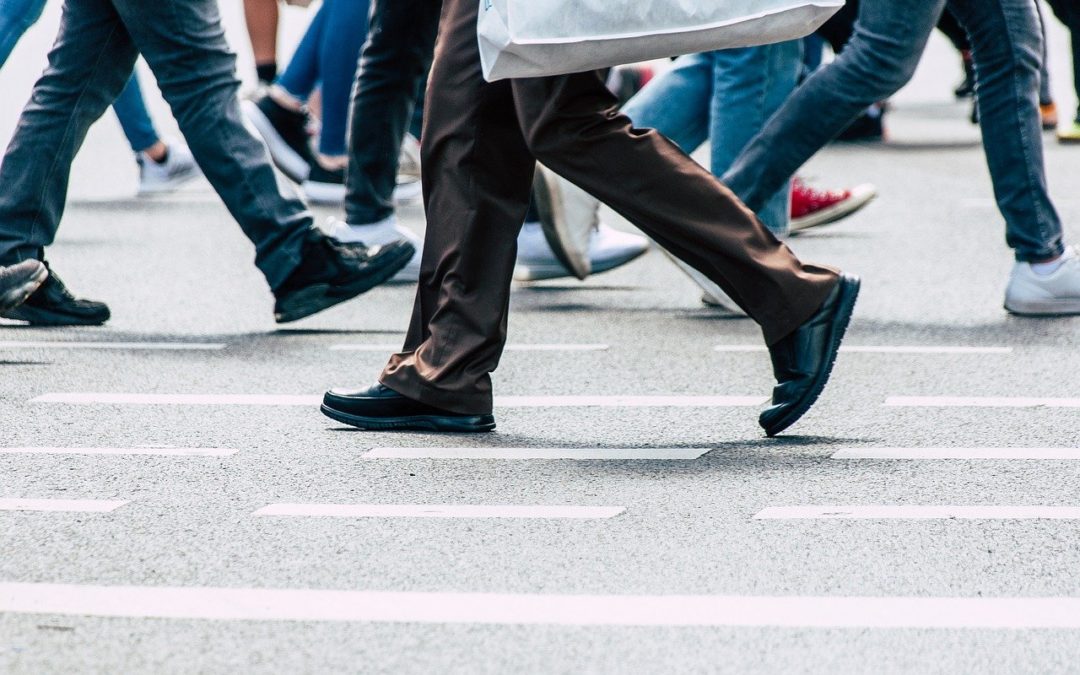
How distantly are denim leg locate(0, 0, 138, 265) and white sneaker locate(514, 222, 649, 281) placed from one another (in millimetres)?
1313

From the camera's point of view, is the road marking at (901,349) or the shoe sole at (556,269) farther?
the shoe sole at (556,269)

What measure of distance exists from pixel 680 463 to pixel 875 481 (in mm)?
341

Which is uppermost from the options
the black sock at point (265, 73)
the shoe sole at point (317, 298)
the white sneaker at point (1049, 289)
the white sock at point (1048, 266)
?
the shoe sole at point (317, 298)

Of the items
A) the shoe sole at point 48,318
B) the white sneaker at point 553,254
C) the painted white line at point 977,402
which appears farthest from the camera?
the white sneaker at point 553,254

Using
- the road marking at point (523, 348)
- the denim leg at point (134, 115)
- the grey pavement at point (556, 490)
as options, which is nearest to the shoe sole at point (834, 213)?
the grey pavement at point (556, 490)

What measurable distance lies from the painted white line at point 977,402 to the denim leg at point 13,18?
245 cm

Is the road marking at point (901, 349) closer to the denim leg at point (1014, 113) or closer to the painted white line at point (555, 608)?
the denim leg at point (1014, 113)

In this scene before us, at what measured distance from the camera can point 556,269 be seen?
208 inches

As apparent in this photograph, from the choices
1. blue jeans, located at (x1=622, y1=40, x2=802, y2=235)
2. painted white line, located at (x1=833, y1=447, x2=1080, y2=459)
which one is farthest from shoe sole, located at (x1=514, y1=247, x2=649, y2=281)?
painted white line, located at (x1=833, y1=447, x2=1080, y2=459)

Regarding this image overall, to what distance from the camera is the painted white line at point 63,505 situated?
2826 mm

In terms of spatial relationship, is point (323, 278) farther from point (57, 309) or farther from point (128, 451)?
point (128, 451)

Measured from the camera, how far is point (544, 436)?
11.1 ft

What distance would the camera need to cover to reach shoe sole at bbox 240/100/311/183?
7.75 meters

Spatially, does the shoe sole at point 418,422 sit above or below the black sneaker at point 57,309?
above
